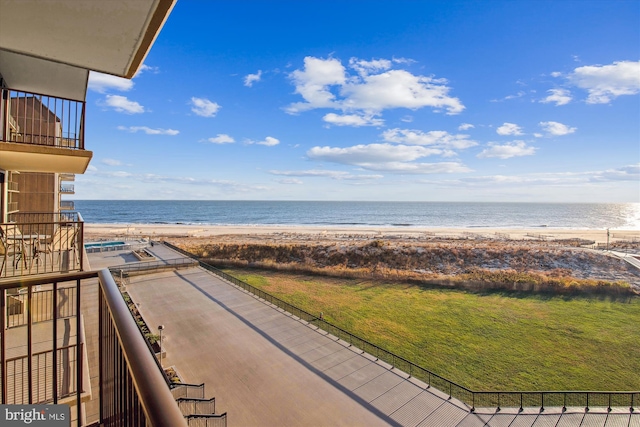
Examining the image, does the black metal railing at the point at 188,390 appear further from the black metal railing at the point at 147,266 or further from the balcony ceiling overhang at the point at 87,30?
the black metal railing at the point at 147,266

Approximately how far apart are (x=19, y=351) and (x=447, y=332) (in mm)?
16483

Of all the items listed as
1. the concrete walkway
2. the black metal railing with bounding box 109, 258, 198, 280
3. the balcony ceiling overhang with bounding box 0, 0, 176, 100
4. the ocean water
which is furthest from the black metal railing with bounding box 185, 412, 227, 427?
the ocean water

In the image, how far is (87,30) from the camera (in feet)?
8.23

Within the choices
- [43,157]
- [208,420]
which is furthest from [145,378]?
[208,420]

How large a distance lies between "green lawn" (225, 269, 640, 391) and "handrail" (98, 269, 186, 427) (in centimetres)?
1318

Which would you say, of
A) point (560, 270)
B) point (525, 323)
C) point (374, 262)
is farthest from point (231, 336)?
point (560, 270)

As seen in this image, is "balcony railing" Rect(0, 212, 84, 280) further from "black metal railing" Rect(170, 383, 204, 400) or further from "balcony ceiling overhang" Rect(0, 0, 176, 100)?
"black metal railing" Rect(170, 383, 204, 400)

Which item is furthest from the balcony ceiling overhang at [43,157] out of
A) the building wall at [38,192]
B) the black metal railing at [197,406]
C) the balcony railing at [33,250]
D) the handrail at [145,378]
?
the building wall at [38,192]

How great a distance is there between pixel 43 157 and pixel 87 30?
4.76m

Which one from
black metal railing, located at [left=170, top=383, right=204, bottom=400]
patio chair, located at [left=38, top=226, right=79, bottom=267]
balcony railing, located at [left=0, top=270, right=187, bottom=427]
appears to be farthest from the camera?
black metal railing, located at [left=170, top=383, right=204, bottom=400]

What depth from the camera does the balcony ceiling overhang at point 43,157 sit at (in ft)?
17.6

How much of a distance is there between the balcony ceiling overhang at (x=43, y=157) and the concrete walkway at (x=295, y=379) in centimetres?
781

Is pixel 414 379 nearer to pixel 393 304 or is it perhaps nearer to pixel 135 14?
pixel 393 304

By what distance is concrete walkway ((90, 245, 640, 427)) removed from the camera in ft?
29.9
